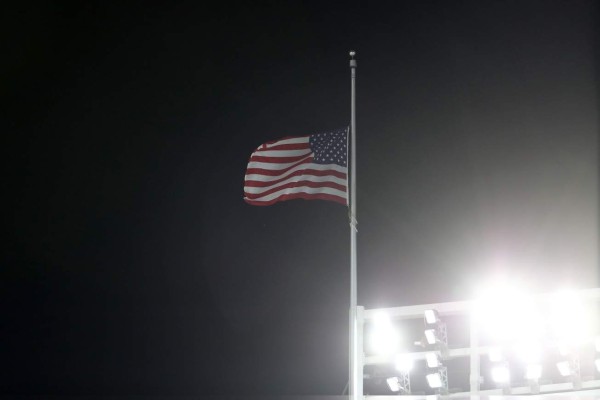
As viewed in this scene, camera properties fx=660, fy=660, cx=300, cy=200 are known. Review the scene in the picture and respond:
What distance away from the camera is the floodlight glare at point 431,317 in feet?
Answer: 25.5

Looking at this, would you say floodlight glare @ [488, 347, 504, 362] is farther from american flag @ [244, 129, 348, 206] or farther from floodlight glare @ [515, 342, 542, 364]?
american flag @ [244, 129, 348, 206]

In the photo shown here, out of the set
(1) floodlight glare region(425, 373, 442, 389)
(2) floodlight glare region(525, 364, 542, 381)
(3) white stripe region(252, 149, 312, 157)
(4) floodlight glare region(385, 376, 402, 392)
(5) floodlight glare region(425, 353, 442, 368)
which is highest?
(3) white stripe region(252, 149, 312, 157)

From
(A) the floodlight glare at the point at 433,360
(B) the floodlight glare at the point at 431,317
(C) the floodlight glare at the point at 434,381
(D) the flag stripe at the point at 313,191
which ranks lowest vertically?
(C) the floodlight glare at the point at 434,381

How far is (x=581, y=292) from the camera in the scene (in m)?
7.84

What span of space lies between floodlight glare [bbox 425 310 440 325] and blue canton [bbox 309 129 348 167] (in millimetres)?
3765

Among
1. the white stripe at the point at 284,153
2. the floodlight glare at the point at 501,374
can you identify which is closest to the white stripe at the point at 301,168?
the white stripe at the point at 284,153

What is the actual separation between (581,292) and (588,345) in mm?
813

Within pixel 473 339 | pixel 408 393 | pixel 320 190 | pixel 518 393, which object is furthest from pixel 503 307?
pixel 320 190

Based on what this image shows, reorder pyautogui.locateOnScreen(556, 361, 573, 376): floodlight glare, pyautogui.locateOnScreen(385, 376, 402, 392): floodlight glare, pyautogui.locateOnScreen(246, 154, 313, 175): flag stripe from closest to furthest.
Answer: pyautogui.locateOnScreen(556, 361, 573, 376): floodlight glare, pyautogui.locateOnScreen(385, 376, 402, 392): floodlight glare, pyautogui.locateOnScreen(246, 154, 313, 175): flag stripe

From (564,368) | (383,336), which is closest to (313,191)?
(383,336)

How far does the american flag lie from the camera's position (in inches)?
428

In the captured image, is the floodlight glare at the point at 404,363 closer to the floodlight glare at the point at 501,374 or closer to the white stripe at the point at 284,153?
the floodlight glare at the point at 501,374

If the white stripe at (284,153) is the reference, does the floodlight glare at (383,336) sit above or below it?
Result: below

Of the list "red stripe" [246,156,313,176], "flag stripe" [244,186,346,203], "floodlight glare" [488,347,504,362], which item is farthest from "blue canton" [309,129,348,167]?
"floodlight glare" [488,347,504,362]
